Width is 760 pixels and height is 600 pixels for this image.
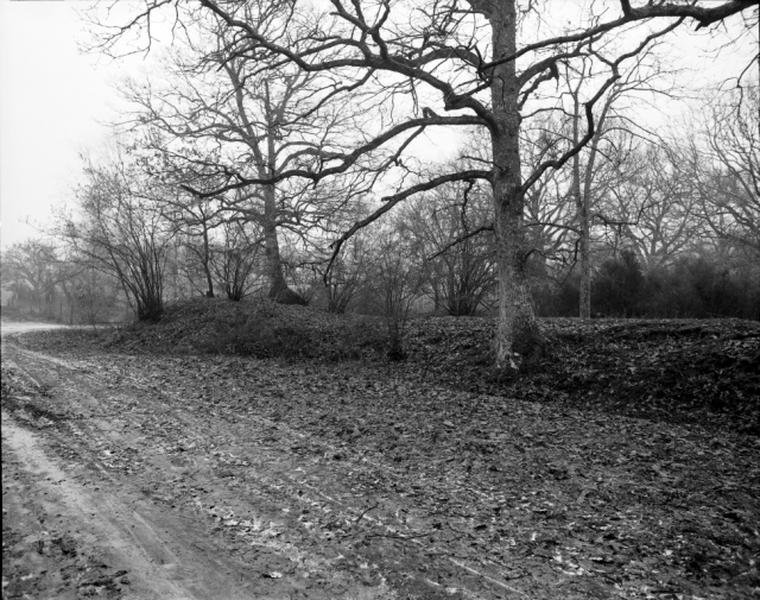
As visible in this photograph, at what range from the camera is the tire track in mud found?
3.52 meters

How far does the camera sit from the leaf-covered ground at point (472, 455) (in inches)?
146

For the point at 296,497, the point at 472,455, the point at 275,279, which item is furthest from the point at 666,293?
the point at 296,497

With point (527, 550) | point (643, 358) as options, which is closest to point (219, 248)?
point (643, 358)

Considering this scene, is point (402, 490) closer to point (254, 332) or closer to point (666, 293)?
point (254, 332)

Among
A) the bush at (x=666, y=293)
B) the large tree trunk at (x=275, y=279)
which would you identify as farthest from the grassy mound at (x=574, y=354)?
the bush at (x=666, y=293)

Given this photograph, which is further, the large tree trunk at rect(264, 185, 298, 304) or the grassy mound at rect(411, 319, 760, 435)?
the large tree trunk at rect(264, 185, 298, 304)

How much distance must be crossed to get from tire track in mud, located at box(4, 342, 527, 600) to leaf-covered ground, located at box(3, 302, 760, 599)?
0.02m

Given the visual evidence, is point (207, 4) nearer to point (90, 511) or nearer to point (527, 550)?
point (90, 511)

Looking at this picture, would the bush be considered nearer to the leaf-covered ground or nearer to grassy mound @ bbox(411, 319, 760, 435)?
grassy mound @ bbox(411, 319, 760, 435)

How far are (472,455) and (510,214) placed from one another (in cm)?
528

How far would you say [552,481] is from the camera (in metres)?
5.23

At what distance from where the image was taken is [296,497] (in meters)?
4.62

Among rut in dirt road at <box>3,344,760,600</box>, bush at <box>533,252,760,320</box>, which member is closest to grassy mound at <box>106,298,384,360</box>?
rut in dirt road at <box>3,344,760,600</box>

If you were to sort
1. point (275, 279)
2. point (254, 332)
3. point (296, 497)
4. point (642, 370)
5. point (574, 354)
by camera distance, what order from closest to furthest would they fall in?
1. point (296, 497)
2. point (642, 370)
3. point (574, 354)
4. point (254, 332)
5. point (275, 279)
